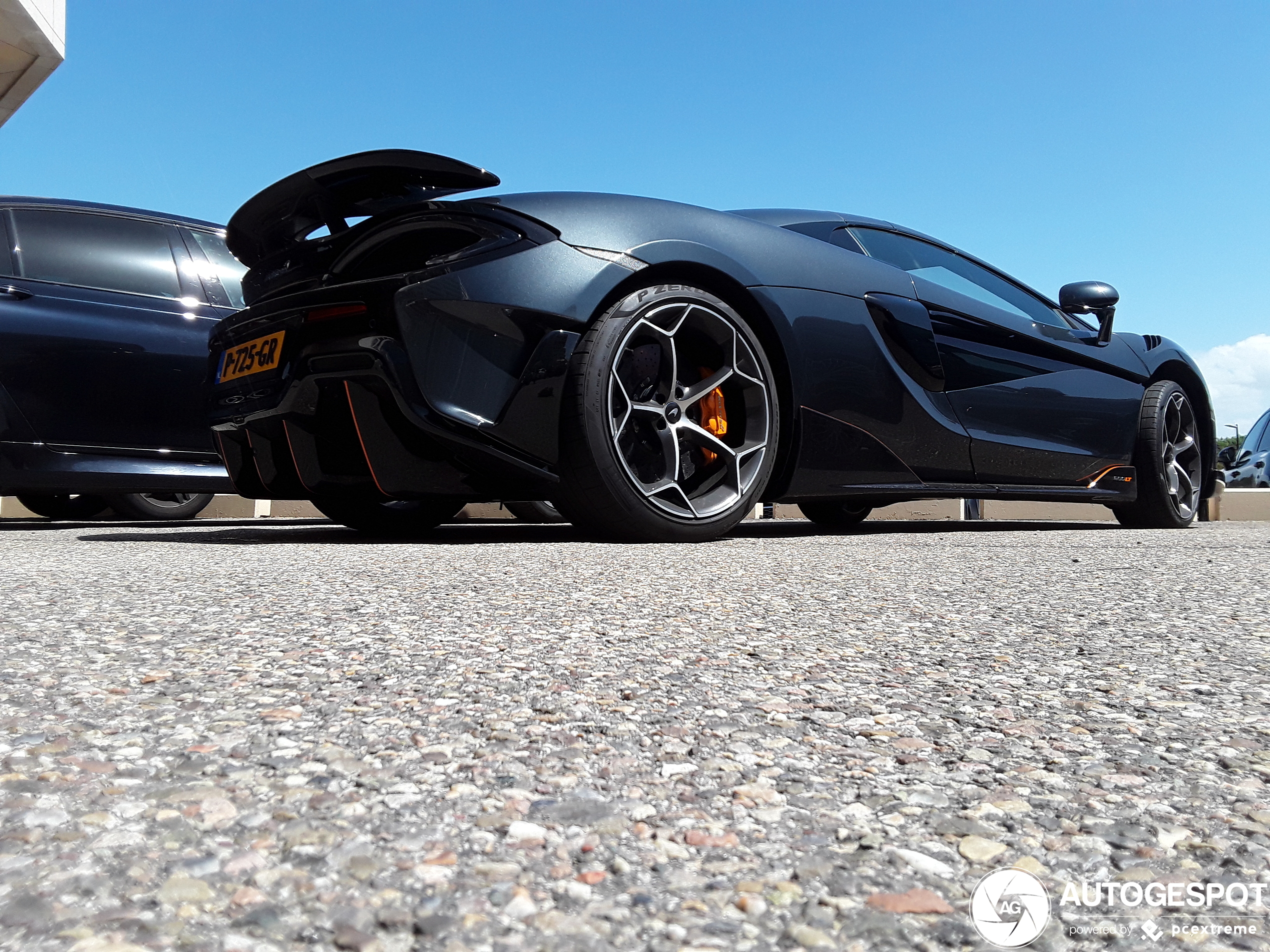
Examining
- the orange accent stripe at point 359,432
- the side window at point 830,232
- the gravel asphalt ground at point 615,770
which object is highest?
the side window at point 830,232

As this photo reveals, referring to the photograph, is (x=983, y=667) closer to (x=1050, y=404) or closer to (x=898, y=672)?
(x=898, y=672)

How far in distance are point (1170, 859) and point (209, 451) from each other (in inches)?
185

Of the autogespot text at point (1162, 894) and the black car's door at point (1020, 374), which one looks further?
the black car's door at point (1020, 374)

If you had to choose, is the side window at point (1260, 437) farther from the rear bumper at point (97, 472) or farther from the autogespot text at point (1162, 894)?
the autogespot text at point (1162, 894)

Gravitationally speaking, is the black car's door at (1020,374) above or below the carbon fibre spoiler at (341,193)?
below

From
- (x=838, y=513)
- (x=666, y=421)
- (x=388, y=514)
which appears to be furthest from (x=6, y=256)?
(x=838, y=513)

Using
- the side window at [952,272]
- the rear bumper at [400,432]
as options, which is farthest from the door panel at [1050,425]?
the rear bumper at [400,432]

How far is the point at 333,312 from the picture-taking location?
327cm

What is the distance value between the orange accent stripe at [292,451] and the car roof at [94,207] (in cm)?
227

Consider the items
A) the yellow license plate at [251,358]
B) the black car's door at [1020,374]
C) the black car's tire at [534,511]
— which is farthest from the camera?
the black car's tire at [534,511]

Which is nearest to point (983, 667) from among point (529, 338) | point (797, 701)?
point (797, 701)

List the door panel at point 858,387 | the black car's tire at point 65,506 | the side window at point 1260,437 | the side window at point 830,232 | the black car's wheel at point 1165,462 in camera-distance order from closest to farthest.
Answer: the door panel at point 858,387 < the side window at point 830,232 < the black car's wheel at point 1165,462 < the black car's tire at point 65,506 < the side window at point 1260,437

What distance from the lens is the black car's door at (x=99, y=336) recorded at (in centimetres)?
449

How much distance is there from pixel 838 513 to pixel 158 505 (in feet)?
13.2
